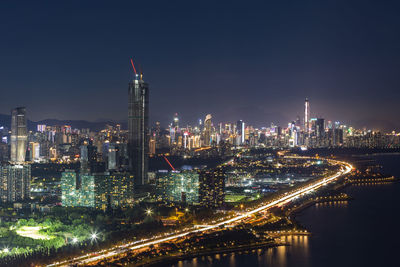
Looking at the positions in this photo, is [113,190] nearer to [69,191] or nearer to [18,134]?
[69,191]

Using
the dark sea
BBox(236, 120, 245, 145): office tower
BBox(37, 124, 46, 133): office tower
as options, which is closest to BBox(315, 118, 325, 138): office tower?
BBox(236, 120, 245, 145): office tower

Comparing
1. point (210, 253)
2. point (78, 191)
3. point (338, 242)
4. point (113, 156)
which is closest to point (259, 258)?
point (210, 253)

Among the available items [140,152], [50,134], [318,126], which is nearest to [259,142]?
[318,126]

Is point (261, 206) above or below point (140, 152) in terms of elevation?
below

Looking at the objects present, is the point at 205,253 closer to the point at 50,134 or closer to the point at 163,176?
the point at 163,176

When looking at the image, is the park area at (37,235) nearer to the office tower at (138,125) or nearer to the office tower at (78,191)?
the office tower at (78,191)

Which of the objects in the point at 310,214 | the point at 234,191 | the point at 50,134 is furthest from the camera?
the point at 50,134

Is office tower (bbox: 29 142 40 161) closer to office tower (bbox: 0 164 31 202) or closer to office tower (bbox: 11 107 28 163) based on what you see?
office tower (bbox: 11 107 28 163)
